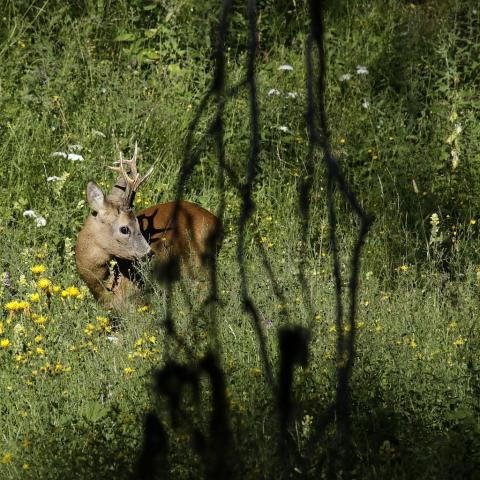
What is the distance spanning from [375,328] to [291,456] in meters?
1.64

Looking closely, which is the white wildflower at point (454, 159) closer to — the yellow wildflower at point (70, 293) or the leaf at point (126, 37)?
the leaf at point (126, 37)

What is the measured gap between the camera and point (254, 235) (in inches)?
159

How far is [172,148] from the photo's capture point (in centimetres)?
735

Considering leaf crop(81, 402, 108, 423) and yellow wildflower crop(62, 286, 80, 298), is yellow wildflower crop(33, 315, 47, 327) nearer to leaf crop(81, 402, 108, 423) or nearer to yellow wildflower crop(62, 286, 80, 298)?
yellow wildflower crop(62, 286, 80, 298)

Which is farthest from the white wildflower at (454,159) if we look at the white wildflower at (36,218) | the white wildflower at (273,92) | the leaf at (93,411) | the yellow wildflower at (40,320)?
the leaf at (93,411)

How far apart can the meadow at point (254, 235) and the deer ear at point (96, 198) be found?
0.52ft

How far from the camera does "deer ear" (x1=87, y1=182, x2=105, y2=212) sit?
21.0 ft

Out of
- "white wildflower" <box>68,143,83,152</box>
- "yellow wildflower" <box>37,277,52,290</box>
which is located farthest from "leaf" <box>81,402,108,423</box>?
"white wildflower" <box>68,143,83,152</box>

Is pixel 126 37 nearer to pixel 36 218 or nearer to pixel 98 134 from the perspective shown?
pixel 98 134

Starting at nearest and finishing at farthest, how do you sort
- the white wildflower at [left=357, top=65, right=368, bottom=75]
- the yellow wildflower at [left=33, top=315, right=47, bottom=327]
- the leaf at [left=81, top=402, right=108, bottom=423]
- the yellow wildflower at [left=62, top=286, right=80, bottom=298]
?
the leaf at [left=81, top=402, right=108, bottom=423] < the yellow wildflower at [left=33, top=315, right=47, bottom=327] < the yellow wildflower at [left=62, top=286, right=80, bottom=298] < the white wildflower at [left=357, top=65, right=368, bottom=75]

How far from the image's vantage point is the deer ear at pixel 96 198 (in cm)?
639

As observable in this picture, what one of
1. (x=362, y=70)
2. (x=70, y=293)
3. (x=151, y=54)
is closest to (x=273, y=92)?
(x=362, y=70)

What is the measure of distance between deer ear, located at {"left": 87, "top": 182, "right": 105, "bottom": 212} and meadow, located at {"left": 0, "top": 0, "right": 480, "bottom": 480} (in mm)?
159

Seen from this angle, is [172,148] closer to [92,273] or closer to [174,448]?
[92,273]
